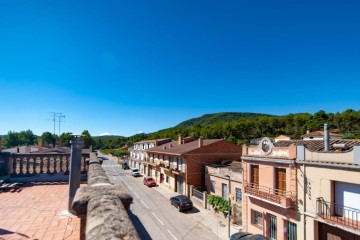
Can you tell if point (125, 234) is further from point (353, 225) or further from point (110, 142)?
point (110, 142)

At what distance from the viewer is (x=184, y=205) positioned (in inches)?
995

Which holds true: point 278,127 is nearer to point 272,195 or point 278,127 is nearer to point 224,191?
point 224,191

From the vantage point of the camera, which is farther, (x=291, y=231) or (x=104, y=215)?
(x=291, y=231)

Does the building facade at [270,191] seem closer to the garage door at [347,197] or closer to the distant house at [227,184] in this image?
the distant house at [227,184]

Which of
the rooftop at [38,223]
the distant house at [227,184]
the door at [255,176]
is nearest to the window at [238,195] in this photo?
the distant house at [227,184]

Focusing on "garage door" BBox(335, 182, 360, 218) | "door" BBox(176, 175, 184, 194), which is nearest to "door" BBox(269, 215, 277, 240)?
"garage door" BBox(335, 182, 360, 218)

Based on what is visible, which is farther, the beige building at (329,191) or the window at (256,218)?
the window at (256,218)

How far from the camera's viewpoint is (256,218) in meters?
19.5

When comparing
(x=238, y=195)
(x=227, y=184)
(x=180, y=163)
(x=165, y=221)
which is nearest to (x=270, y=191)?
(x=238, y=195)

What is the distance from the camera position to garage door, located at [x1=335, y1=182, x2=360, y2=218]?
1278cm

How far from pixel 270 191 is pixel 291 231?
2782 millimetres

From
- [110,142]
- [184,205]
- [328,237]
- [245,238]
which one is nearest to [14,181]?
[184,205]

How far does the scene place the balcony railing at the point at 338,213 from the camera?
12.7 meters

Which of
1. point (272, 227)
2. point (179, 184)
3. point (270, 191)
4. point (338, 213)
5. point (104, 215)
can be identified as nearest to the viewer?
point (104, 215)
